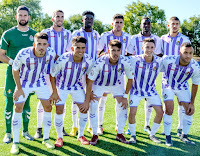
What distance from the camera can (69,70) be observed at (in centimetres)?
396

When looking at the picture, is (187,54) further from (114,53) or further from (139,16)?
(139,16)

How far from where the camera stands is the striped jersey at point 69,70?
3.89 m

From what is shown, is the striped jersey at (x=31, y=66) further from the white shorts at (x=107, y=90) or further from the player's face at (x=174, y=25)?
the player's face at (x=174, y=25)

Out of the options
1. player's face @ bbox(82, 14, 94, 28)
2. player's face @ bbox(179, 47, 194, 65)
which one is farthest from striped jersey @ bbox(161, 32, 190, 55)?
player's face @ bbox(82, 14, 94, 28)

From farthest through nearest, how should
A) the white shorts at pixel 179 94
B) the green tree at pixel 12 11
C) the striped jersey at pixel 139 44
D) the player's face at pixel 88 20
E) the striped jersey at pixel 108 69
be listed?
the green tree at pixel 12 11 → the striped jersey at pixel 139 44 → the player's face at pixel 88 20 → the white shorts at pixel 179 94 → the striped jersey at pixel 108 69

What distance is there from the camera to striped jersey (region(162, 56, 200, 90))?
162 inches

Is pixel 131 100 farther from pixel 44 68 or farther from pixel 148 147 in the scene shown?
pixel 44 68

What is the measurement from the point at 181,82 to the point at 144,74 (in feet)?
2.28

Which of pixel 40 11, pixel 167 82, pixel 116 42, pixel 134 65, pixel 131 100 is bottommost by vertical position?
pixel 131 100

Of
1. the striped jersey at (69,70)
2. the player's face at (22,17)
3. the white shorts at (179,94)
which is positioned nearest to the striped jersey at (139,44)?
the white shorts at (179,94)

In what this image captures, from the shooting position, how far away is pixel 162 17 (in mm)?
38406

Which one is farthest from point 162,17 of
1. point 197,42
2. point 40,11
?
point 40,11

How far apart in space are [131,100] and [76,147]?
124 centimetres

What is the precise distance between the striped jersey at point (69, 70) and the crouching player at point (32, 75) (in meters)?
0.15
